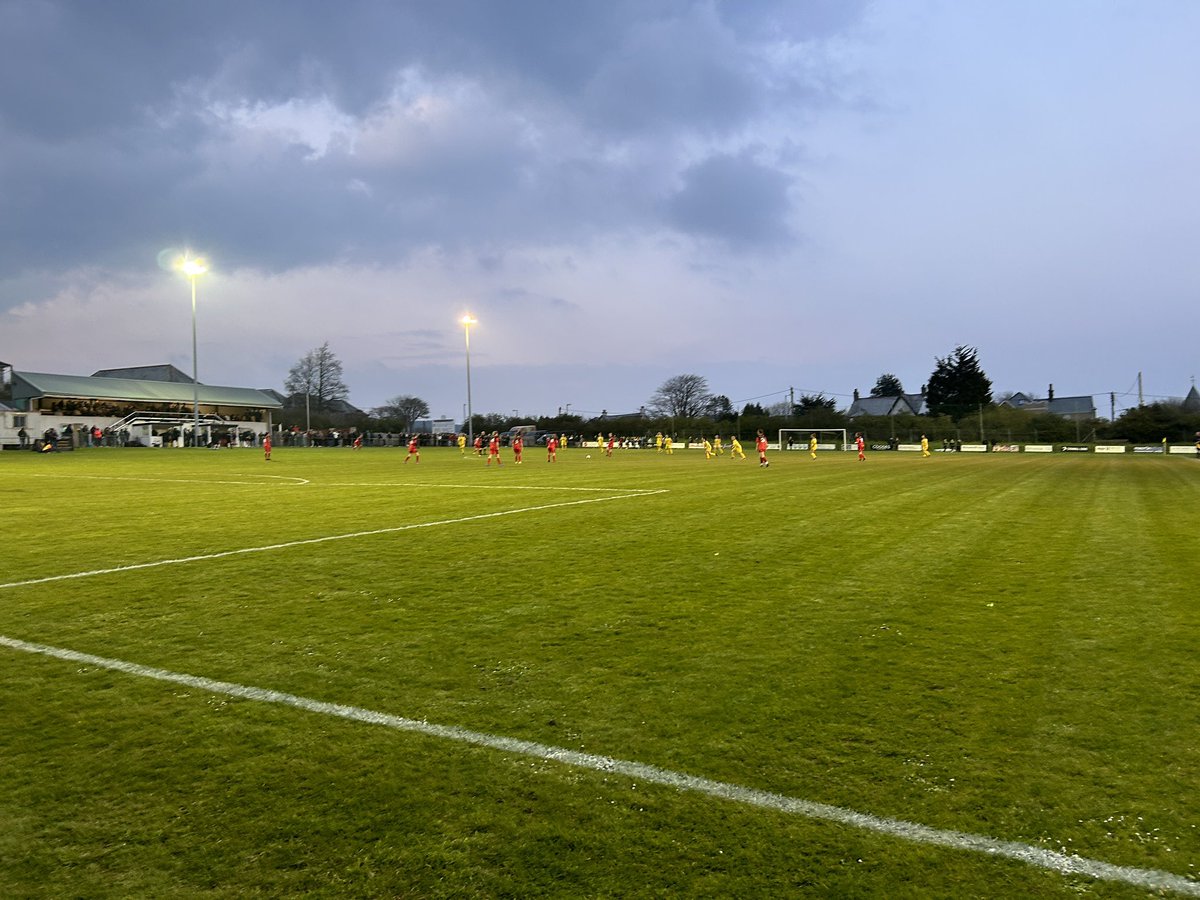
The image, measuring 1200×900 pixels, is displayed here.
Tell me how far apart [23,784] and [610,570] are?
16.7 feet

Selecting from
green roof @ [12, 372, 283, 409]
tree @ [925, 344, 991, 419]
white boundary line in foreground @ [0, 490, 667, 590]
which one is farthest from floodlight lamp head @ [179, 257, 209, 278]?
tree @ [925, 344, 991, 419]

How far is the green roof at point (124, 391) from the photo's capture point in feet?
219

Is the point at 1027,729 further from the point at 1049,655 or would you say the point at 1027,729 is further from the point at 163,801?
the point at 163,801

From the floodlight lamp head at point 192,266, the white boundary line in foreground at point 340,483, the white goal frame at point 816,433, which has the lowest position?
the white boundary line in foreground at point 340,483

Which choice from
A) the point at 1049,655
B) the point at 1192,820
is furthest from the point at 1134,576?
the point at 1192,820

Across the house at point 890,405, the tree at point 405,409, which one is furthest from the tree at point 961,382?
the tree at point 405,409

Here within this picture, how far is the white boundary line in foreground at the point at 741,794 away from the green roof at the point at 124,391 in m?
78.3

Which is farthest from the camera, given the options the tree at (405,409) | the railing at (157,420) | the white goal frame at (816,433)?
the tree at (405,409)

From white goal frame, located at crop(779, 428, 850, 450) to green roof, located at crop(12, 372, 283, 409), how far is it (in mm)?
58284

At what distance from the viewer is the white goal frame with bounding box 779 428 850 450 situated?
2574 inches

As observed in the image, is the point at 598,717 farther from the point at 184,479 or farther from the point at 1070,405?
the point at 1070,405

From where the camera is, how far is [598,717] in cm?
369

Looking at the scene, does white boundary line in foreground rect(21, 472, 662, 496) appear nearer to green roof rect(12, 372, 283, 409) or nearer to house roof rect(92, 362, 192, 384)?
green roof rect(12, 372, 283, 409)

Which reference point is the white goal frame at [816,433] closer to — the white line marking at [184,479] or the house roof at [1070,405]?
the white line marking at [184,479]
